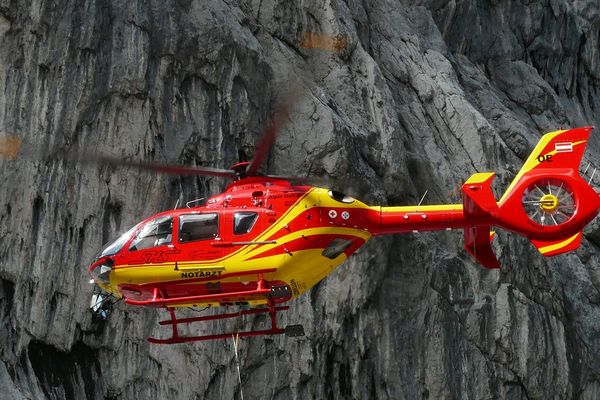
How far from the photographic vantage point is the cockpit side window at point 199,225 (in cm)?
1427

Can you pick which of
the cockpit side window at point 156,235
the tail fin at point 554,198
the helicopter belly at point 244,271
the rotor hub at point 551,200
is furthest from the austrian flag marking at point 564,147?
the cockpit side window at point 156,235

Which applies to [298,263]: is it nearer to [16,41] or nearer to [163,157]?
[163,157]

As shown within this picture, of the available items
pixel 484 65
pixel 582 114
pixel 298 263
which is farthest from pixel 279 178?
pixel 582 114

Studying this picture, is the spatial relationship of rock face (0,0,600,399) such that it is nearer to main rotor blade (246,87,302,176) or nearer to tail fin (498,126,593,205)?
tail fin (498,126,593,205)

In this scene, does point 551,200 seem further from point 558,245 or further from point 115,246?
point 115,246

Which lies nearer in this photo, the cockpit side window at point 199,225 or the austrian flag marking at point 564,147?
the cockpit side window at point 199,225

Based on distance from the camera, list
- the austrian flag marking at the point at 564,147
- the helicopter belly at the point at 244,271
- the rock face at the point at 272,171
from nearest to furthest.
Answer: the helicopter belly at the point at 244,271 → the austrian flag marking at the point at 564,147 → the rock face at the point at 272,171

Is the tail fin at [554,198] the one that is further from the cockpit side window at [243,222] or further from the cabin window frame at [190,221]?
the cabin window frame at [190,221]

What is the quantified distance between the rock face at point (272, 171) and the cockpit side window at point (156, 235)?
10.9 ft

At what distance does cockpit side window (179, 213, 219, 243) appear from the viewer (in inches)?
562

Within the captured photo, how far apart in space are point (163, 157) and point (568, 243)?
298 inches

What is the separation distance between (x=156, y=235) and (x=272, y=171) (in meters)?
4.97

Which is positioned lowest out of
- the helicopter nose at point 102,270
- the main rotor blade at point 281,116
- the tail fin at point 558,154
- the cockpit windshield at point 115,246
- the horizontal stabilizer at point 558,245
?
the horizontal stabilizer at point 558,245

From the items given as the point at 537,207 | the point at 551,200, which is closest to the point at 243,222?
the point at 537,207
